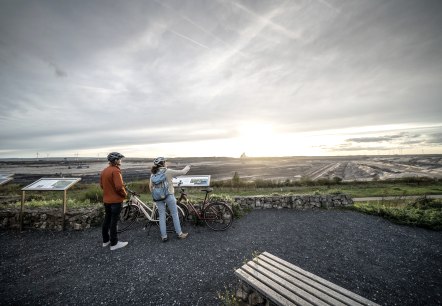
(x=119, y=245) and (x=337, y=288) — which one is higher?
(x=337, y=288)

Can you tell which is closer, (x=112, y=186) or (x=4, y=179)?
(x=112, y=186)

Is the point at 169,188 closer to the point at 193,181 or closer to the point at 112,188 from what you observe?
the point at 112,188

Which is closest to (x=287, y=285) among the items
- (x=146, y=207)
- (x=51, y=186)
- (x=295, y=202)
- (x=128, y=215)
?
(x=146, y=207)

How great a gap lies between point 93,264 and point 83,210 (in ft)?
11.7

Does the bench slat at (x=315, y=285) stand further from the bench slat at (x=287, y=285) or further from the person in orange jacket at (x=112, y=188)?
the person in orange jacket at (x=112, y=188)

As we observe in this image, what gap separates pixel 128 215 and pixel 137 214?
0.39 meters

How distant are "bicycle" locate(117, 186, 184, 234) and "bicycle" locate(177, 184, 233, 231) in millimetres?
311

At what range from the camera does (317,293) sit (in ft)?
9.35

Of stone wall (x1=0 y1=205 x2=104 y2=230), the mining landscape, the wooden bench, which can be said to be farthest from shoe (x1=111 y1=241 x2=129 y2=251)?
the wooden bench

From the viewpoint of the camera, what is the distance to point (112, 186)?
17.8 ft

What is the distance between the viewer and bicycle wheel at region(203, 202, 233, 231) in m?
7.18

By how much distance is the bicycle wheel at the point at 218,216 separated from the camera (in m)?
7.18

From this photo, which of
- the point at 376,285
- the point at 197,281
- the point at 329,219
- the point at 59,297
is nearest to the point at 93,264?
the point at 59,297

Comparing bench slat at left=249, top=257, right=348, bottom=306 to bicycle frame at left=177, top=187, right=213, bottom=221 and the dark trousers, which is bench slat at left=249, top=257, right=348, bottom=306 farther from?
the dark trousers
